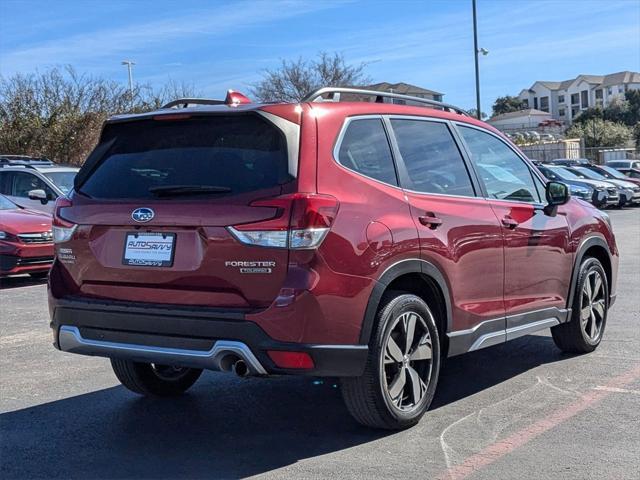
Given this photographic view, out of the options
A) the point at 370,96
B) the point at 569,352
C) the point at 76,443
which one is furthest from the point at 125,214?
the point at 569,352

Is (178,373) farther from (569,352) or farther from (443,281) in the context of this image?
(569,352)

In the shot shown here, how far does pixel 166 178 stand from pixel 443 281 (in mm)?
1746

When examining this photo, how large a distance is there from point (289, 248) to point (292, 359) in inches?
22.2

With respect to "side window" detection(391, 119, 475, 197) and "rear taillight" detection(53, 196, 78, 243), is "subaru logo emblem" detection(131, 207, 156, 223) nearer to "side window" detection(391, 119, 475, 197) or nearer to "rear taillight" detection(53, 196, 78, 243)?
"rear taillight" detection(53, 196, 78, 243)

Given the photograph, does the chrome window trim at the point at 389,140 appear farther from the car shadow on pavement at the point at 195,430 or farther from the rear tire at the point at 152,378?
the rear tire at the point at 152,378

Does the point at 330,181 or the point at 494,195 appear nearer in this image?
the point at 330,181

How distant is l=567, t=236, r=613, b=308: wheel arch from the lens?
620 cm

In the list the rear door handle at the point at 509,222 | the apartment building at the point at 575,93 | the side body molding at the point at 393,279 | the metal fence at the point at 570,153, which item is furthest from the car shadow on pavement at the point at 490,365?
the apartment building at the point at 575,93

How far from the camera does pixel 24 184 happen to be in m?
14.4

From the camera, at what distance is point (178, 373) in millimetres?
5559

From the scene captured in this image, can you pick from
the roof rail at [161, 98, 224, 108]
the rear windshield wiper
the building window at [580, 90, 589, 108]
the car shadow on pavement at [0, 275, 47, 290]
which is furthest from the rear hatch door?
the building window at [580, 90, 589, 108]

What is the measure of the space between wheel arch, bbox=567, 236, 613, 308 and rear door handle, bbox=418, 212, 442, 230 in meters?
1.98

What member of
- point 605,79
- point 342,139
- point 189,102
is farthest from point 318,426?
point 605,79

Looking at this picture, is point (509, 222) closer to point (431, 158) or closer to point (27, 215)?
point (431, 158)
